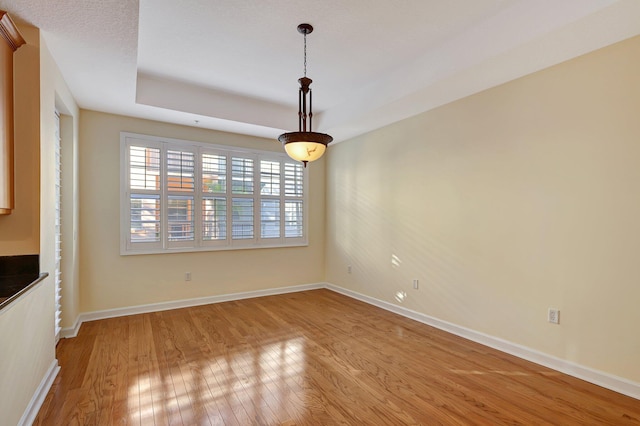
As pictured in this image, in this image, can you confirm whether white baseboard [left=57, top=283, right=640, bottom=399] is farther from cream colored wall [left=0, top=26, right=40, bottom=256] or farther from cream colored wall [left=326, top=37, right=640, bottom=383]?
cream colored wall [left=0, top=26, right=40, bottom=256]

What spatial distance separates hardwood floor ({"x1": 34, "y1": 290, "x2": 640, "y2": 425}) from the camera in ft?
6.90

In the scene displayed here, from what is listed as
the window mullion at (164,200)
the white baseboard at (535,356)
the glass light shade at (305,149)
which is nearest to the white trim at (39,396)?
the window mullion at (164,200)

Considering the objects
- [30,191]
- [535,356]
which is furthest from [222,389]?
[535,356]

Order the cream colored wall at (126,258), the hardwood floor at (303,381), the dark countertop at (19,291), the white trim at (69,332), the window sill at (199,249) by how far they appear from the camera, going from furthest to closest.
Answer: the window sill at (199,249)
the cream colored wall at (126,258)
the white trim at (69,332)
the hardwood floor at (303,381)
the dark countertop at (19,291)

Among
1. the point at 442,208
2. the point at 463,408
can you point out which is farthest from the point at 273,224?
the point at 463,408

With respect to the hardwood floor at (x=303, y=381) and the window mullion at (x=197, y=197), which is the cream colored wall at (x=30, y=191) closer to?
the hardwood floor at (x=303, y=381)

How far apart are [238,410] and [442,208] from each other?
117 inches

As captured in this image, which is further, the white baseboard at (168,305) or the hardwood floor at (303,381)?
the white baseboard at (168,305)

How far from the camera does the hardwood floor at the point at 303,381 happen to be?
2104mm

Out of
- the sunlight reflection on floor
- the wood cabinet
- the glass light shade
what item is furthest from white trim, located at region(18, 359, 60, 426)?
the glass light shade

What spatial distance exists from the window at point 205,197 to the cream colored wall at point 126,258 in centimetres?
11

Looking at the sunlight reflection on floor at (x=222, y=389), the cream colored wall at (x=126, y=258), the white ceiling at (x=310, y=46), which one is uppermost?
the white ceiling at (x=310, y=46)

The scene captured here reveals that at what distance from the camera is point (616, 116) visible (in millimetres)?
2449

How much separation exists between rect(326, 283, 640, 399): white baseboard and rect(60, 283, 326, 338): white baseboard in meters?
1.93
